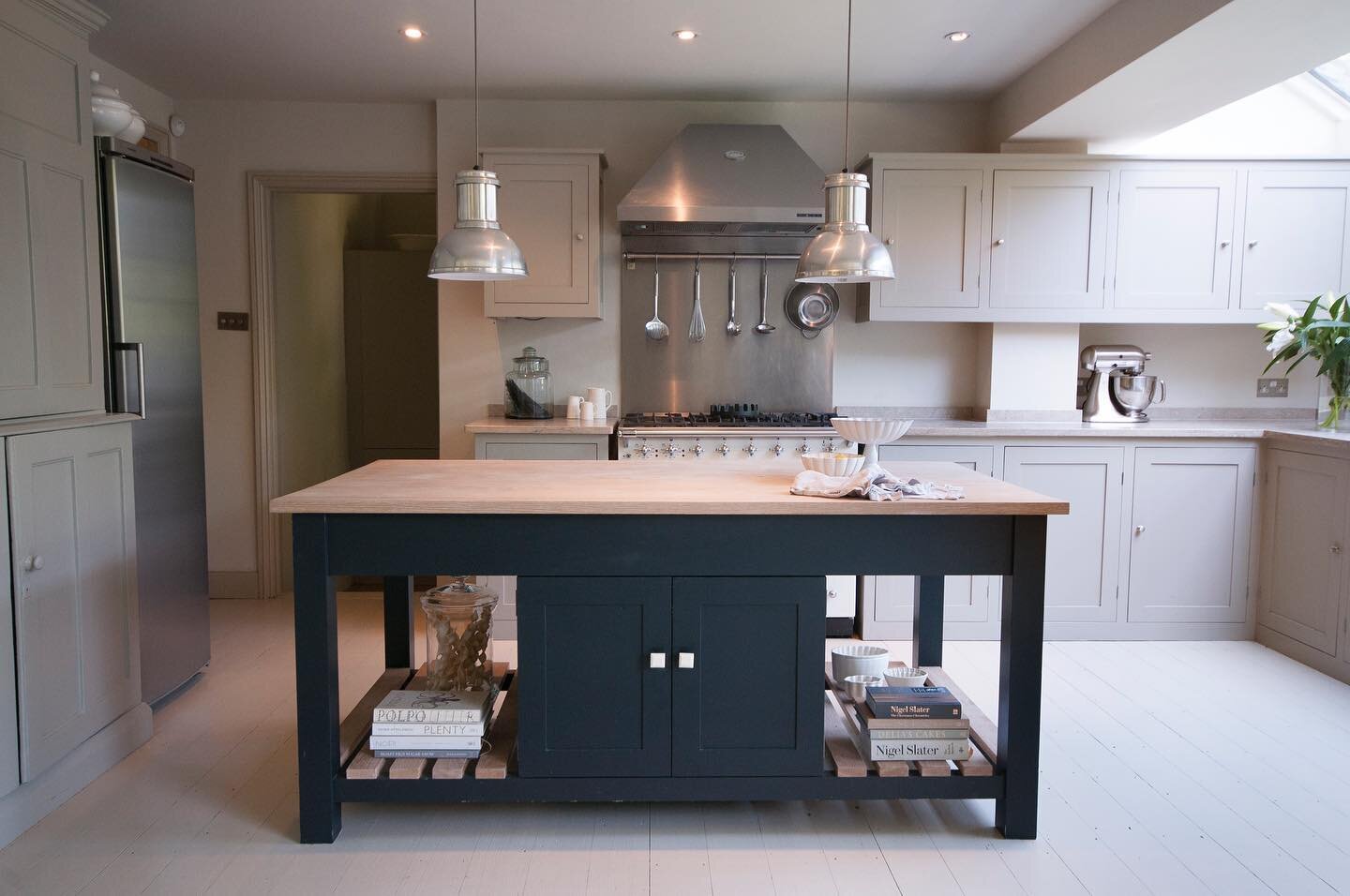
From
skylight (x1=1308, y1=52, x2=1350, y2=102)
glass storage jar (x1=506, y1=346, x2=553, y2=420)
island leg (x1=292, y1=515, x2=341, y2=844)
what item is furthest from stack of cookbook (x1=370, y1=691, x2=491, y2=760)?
skylight (x1=1308, y1=52, x2=1350, y2=102)

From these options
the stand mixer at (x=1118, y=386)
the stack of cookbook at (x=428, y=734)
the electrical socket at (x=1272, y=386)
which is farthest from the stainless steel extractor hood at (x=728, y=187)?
the stack of cookbook at (x=428, y=734)

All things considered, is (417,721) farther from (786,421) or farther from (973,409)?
(973,409)

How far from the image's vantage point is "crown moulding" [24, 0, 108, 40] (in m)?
2.75

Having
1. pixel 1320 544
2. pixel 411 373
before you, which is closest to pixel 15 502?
pixel 411 373

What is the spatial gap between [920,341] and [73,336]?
367cm

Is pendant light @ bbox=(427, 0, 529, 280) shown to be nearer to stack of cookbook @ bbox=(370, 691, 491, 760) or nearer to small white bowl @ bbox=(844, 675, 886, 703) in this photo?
stack of cookbook @ bbox=(370, 691, 491, 760)

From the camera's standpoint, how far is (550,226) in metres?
4.36

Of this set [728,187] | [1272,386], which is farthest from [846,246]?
[1272,386]

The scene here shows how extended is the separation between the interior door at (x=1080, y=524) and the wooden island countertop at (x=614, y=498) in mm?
1593

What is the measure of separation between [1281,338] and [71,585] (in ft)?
15.1

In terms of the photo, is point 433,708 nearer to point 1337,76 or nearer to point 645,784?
point 645,784

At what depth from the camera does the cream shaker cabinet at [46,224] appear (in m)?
2.58

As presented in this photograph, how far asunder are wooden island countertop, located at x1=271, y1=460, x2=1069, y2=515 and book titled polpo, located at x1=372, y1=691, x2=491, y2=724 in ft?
1.81

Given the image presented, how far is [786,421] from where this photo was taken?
4.39 m
